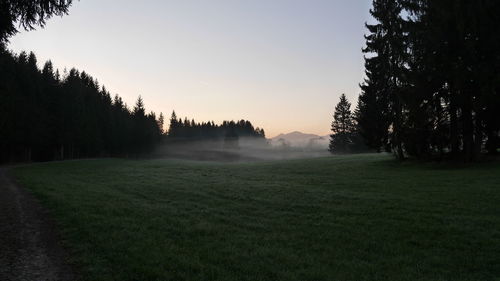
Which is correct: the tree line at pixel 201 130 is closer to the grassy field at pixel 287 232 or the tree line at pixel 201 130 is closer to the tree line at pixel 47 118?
the tree line at pixel 47 118

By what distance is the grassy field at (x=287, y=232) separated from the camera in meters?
7.79

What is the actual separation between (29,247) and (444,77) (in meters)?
28.1

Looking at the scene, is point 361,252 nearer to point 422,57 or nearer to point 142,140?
point 422,57

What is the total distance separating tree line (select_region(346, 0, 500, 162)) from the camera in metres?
25.0

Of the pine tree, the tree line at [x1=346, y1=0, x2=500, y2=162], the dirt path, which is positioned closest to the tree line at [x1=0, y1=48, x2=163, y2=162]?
the dirt path

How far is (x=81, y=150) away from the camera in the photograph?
241 ft

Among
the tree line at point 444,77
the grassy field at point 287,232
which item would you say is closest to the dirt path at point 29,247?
the grassy field at point 287,232

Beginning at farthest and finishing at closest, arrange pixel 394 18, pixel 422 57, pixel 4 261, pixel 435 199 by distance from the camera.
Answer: pixel 394 18 → pixel 422 57 → pixel 435 199 → pixel 4 261

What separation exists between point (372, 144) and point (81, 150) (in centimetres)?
6205

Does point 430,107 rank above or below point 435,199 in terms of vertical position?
above

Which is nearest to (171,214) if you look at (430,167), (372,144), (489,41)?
(430,167)

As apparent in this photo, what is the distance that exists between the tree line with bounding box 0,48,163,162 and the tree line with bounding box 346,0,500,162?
1473 inches

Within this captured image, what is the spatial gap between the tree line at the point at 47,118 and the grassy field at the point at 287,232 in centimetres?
2904

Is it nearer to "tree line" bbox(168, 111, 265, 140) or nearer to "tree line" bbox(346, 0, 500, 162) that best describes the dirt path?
"tree line" bbox(346, 0, 500, 162)
